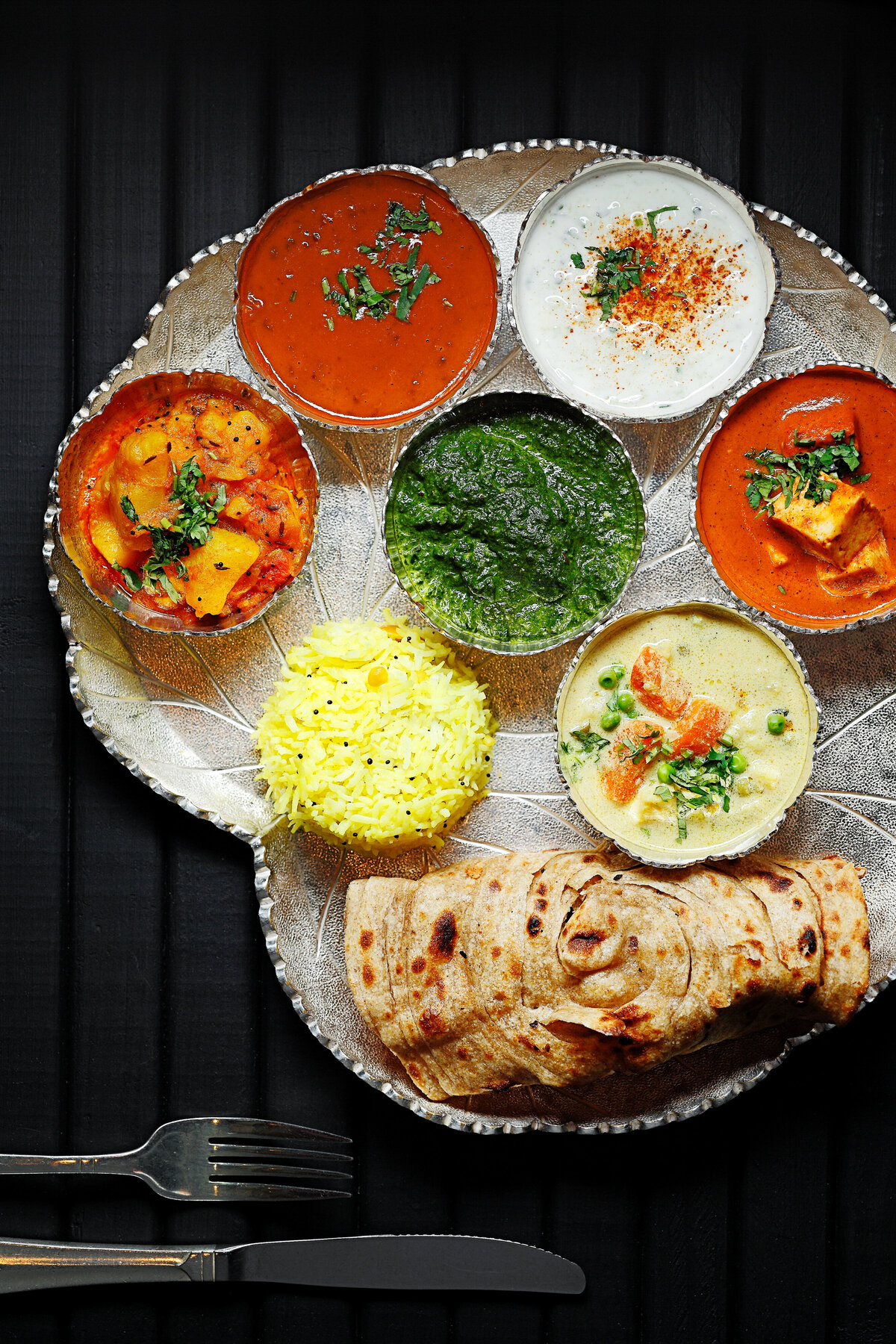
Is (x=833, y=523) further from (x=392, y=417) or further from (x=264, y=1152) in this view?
(x=264, y=1152)

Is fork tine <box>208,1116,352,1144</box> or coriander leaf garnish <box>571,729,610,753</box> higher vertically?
coriander leaf garnish <box>571,729,610,753</box>

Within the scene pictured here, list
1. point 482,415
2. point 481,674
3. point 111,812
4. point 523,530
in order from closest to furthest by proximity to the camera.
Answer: point 523,530 → point 482,415 → point 481,674 → point 111,812

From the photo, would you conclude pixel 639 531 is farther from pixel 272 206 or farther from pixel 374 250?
pixel 272 206

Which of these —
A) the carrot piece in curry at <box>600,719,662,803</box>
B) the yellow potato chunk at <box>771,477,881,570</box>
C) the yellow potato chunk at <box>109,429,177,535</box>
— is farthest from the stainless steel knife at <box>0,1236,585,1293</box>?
the yellow potato chunk at <box>771,477,881,570</box>

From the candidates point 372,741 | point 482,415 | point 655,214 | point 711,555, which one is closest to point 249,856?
point 372,741

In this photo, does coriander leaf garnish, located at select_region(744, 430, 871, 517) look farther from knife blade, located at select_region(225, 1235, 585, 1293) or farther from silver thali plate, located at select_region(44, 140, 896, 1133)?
knife blade, located at select_region(225, 1235, 585, 1293)

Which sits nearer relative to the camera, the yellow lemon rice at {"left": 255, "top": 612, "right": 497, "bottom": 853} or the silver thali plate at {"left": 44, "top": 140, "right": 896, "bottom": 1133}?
the yellow lemon rice at {"left": 255, "top": 612, "right": 497, "bottom": 853}
